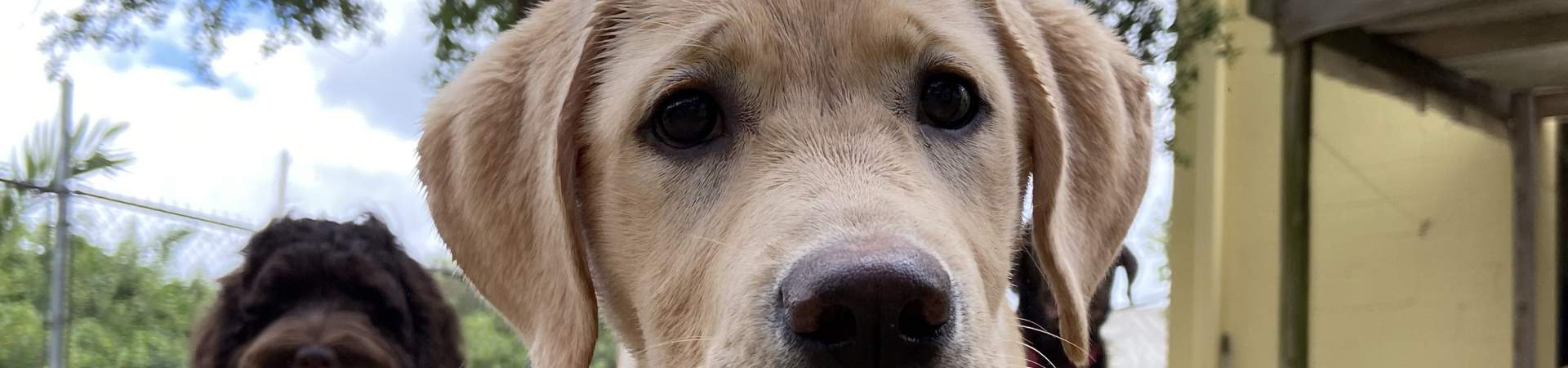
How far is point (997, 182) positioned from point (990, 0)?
22cm

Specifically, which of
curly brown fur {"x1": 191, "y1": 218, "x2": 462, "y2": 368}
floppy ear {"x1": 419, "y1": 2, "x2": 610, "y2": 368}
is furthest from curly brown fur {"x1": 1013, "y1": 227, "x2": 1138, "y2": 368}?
curly brown fur {"x1": 191, "y1": 218, "x2": 462, "y2": 368}

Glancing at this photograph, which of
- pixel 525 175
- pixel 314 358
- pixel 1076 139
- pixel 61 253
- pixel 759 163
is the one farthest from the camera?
pixel 61 253

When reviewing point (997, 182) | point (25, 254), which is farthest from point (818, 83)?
point (25, 254)

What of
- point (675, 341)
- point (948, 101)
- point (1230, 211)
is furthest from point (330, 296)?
point (1230, 211)

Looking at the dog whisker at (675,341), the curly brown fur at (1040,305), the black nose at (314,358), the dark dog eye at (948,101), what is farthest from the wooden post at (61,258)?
the curly brown fur at (1040,305)

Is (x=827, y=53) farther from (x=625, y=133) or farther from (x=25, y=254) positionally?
(x=25, y=254)

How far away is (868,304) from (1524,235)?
2.01 metres

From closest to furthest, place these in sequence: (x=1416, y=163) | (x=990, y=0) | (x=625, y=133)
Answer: (x=625, y=133) < (x=990, y=0) < (x=1416, y=163)

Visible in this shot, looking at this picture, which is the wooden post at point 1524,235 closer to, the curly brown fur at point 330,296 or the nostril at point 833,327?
the nostril at point 833,327

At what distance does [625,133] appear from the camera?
99 cm

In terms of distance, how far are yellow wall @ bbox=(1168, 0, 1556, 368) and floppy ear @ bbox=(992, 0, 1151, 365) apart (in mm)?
496

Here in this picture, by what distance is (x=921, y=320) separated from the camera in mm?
685

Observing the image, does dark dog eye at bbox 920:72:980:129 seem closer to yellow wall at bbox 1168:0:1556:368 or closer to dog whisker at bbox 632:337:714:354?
dog whisker at bbox 632:337:714:354

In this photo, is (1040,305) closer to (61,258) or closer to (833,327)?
(833,327)
